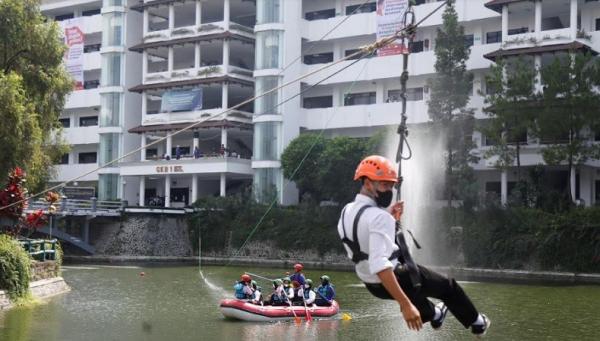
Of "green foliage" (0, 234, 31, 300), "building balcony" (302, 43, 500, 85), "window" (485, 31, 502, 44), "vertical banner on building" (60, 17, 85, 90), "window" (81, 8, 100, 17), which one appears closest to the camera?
"green foliage" (0, 234, 31, 300)

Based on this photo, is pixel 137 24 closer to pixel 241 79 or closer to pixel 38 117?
pixel 241 79

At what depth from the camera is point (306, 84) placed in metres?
61.0

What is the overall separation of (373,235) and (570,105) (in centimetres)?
4045

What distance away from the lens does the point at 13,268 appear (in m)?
25.0

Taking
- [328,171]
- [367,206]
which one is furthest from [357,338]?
[328,171]

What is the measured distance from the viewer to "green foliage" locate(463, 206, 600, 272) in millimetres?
42906

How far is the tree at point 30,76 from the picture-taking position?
2636cm

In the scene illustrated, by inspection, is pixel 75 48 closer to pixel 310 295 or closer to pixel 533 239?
pixel 533 239

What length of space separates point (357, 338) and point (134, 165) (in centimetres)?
4337

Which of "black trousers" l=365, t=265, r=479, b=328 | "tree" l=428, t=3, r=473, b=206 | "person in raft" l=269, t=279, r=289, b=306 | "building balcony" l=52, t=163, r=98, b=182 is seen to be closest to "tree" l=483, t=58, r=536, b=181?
"tree" l=428, t=3, r=473, b=206

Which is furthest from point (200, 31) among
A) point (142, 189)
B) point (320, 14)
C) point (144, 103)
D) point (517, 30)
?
point (517, 30)

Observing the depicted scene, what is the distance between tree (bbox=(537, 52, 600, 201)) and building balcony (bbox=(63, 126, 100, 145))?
39.1m

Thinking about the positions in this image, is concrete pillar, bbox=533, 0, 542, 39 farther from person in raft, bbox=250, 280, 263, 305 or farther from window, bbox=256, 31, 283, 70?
person in raft, bbox=250, 280, 263, 305

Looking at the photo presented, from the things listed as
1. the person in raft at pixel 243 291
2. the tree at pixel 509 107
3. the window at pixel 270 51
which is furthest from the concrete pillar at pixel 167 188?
the person in raft at pixel 243 291
